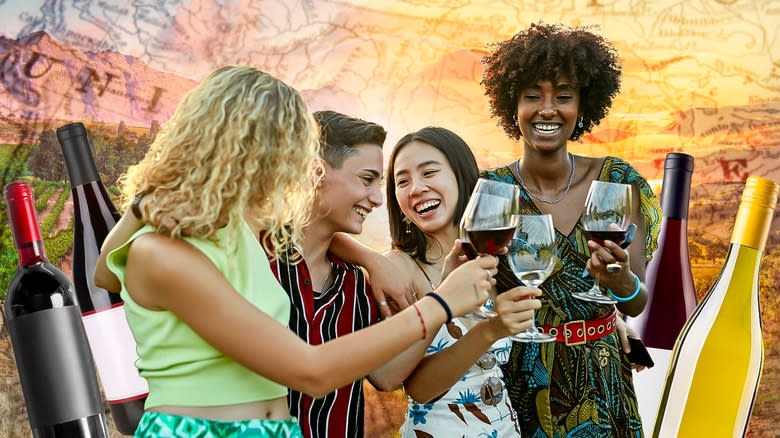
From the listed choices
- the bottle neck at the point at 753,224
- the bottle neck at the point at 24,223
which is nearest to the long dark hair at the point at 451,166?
the bottle neck at the point at 753,224

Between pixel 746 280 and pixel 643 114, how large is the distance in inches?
56.3

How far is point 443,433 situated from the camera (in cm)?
178

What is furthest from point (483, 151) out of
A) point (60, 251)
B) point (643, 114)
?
point (60, 251)

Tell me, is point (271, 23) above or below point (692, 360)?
above

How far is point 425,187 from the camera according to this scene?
6.37 ft

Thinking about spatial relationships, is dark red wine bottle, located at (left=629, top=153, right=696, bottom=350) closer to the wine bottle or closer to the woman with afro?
the woman with afro

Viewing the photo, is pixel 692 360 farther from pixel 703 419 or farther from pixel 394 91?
pixel 394 91

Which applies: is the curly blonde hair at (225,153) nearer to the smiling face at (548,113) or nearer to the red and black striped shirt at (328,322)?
the red and black striped shirt at (328,322)

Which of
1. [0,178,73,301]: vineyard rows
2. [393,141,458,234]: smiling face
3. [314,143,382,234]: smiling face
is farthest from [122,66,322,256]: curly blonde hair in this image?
[0,178,73,301]: vineyard rows

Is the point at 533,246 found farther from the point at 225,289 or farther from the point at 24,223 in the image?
the point at 24,223

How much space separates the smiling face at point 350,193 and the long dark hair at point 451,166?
0.21m

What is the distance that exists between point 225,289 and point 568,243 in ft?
3.61

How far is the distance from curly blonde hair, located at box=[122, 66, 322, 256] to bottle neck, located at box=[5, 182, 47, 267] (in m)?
1.03

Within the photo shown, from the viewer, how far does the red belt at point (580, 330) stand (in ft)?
6.68
